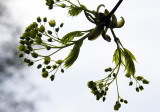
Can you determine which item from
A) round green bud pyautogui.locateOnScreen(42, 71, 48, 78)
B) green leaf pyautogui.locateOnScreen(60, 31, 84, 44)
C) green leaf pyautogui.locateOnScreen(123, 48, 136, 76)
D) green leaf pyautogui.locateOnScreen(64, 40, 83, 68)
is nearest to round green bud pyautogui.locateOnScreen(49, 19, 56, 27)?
green leaf pyautogui.locateOnScreen(60, 31, 84, 44)

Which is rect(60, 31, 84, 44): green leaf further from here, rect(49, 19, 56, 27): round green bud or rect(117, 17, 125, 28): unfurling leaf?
rect(117, 17, 125, 28): unfurling leaf

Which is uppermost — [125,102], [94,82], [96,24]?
[96,24]

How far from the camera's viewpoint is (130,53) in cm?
258

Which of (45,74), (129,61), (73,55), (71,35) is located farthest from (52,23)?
(129,61)

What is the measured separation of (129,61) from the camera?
8.50 ft

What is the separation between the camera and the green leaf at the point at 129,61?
2563 millimetres

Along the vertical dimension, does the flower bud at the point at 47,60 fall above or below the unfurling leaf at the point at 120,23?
below

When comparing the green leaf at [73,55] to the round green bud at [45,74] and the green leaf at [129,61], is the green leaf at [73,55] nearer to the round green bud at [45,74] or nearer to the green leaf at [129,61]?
the round green bud at [45,74]

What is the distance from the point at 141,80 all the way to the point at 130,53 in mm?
297

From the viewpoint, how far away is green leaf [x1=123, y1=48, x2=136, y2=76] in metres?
2.56

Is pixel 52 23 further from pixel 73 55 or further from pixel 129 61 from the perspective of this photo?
pixel 129 61

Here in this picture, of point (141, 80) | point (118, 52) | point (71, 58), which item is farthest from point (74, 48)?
point (141, 80)

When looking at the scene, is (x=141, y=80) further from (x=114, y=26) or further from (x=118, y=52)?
(x=114, y=26)

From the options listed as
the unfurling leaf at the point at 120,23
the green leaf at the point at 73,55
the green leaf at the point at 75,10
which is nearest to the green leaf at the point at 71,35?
the green leaf at the point at 73,55
